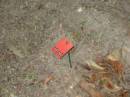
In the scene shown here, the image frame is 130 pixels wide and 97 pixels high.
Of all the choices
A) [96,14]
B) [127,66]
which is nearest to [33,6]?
[96,14]

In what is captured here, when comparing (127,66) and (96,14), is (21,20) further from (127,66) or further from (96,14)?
(127,66)

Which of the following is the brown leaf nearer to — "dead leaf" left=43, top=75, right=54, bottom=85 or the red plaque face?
the red plaque face

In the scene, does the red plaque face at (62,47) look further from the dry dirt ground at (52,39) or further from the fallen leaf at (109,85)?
the fallen leaf at (109,85)

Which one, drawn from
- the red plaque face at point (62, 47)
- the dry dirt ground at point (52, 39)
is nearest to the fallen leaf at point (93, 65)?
the dry dirt ground at point (52, 39)

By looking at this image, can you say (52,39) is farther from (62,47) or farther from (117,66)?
(117,66)

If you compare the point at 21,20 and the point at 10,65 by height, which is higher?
the point at 21,20

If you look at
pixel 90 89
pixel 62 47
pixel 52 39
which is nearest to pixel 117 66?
pixel 90 89

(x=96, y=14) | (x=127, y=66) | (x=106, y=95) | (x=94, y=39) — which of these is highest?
(x=96, y=14)

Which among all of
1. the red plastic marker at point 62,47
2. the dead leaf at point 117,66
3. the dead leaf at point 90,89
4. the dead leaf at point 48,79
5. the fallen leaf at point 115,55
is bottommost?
the dead leaf at point 90,89
